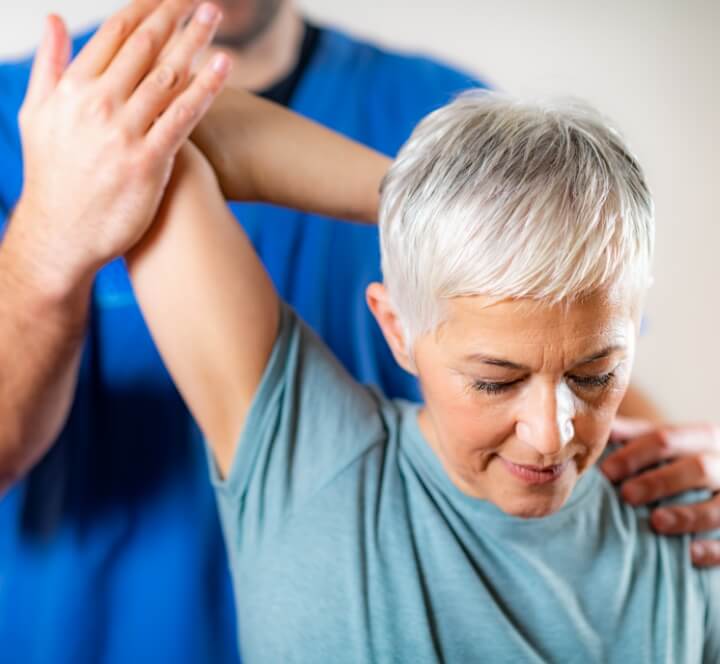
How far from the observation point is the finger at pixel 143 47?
86 centimetres

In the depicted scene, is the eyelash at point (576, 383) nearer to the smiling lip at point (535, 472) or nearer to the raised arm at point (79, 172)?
the smiling lip at point (535, 472)

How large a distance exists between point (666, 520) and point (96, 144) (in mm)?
766

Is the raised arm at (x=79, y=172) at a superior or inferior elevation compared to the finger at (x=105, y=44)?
inferior

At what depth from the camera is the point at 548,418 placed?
0.81m

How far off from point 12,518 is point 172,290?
0.36 meters

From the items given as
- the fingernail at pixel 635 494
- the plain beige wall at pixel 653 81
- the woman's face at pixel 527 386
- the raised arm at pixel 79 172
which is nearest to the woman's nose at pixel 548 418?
the woman's face at pixel 527 386

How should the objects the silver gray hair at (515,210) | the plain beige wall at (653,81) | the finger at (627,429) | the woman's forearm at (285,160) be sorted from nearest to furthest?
the silver gray hair at (515,210)
the woman's forearm at (285,160)
the finger at (627,429)
the plain beige wall at (653,81)

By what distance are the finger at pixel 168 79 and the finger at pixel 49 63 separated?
0.30 ft

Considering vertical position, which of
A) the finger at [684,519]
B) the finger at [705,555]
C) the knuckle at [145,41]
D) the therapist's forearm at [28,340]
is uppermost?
the knuckle at [145,41]

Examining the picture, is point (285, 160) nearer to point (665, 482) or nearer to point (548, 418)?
point (548, 418)

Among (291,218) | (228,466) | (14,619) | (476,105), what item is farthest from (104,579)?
Result: (476,105)

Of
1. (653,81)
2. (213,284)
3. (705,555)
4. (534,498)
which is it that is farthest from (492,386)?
(653,81)

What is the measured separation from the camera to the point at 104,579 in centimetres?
105

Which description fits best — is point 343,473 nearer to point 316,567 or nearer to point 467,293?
point 316,567
